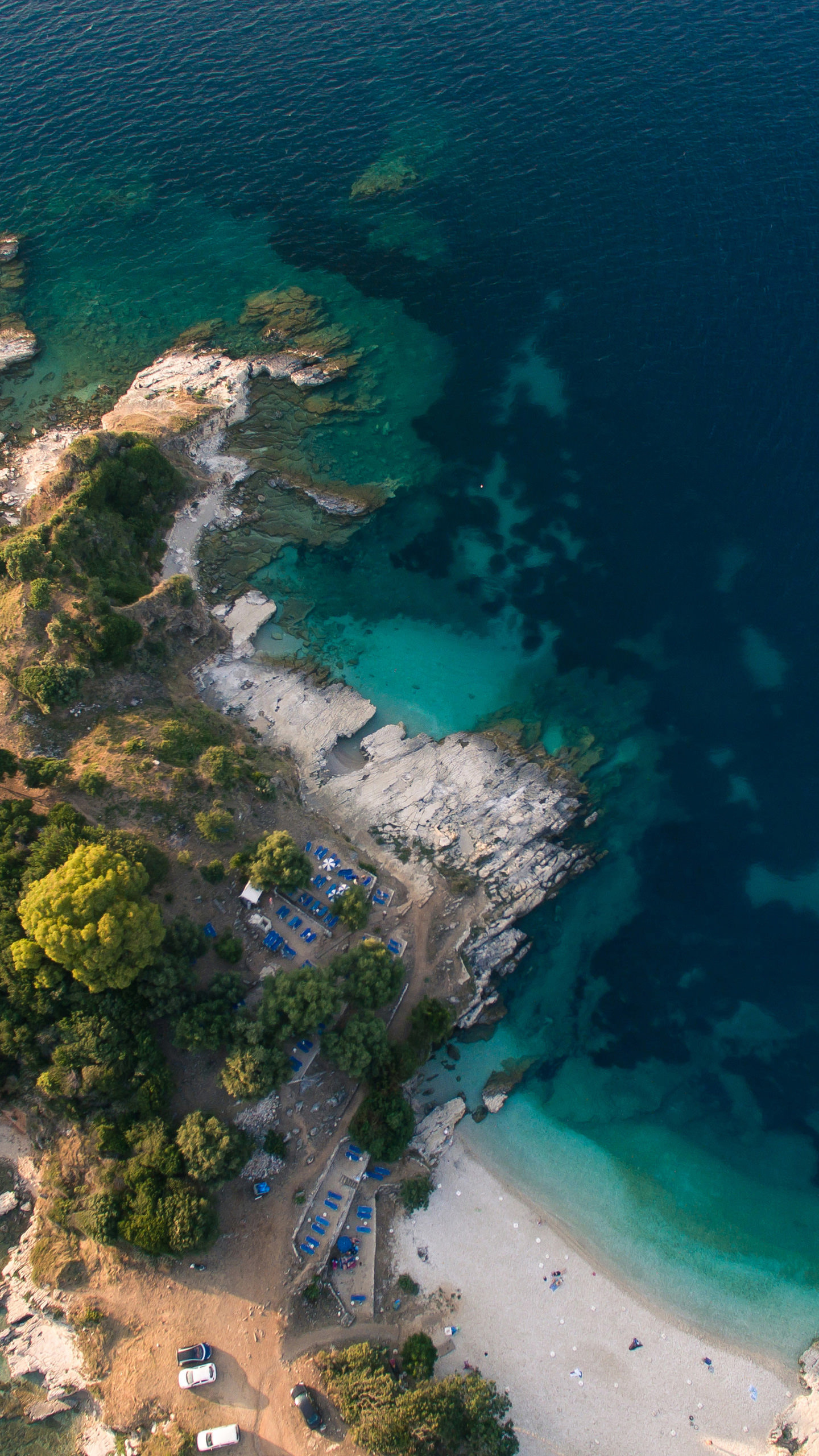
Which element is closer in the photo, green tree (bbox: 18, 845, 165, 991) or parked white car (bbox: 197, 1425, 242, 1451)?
parked white car (bbox: 197, 1425, 242, 1451)

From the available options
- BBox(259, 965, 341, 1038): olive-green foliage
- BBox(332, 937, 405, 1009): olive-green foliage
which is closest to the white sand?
BBox(332, 937, 405, 1009): olive-green foliage

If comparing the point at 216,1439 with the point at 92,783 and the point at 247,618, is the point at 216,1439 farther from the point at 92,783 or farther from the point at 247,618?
the point at 247,618

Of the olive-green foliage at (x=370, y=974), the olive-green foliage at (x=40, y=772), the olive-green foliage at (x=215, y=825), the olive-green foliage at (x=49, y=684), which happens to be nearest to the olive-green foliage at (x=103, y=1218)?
the olive-green foliage at (x=370, y=974)

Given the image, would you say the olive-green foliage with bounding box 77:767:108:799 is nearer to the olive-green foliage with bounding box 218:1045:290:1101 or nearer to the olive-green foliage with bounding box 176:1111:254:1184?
the olive-green foliage with bounding box 218:1045:290:1101

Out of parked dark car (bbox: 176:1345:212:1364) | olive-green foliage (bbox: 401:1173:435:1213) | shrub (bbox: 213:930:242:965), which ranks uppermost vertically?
shrub (bbox: 213:930:242:965)

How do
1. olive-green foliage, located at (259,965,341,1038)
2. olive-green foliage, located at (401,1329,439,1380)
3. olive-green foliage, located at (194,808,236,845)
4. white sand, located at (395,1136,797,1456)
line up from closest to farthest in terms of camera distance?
olive-green foliage, located at (401,1329,439,1380), white sand, located at (395,1136,797,1456), olive-green foliage, located at (259,965,341,1038), olive-green foliage, located at (194,808,236,845)

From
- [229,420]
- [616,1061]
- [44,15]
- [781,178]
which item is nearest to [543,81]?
[781,178]

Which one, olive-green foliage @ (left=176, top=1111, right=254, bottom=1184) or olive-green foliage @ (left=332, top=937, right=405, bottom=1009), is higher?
olive-green foliage @ (left=332, top=937, right=405, bottom=1009)
